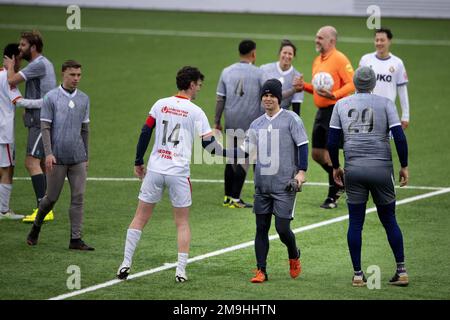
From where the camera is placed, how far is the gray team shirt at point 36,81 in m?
13.8

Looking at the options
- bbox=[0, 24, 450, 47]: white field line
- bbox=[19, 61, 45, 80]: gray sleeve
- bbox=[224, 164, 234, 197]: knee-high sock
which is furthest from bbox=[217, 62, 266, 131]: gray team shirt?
bbox=[0, 24, 450, 47]: white field line

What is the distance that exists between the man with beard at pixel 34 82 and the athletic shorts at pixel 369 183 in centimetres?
494

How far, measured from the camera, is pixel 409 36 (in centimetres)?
3134

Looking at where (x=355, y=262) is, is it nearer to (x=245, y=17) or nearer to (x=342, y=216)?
(x=342, y=216)

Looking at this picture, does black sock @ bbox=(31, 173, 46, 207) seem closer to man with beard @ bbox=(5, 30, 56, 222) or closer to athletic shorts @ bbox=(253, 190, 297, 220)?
man with beard @ bbox=(5, 30, 56, 222)

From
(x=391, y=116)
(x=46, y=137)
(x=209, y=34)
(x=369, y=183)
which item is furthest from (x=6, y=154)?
(x=209, y=34)

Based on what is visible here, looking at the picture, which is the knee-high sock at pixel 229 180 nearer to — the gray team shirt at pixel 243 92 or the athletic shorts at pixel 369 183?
the gray team shirt at pixel 243 92

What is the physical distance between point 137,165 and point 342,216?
14.3ft

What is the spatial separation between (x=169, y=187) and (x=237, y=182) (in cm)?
401

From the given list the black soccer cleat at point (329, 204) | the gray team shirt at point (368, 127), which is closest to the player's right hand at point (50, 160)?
the gray team shirt at point (368, 127)

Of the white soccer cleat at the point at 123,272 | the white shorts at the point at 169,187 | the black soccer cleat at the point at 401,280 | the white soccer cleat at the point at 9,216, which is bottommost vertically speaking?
the black soccer cleat at the point at 401,280

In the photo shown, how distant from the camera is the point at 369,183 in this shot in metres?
10.9

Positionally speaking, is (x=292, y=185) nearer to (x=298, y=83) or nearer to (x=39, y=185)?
(x=298, y=83)

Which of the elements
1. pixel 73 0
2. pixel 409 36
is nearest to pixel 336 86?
pixel 409 36
